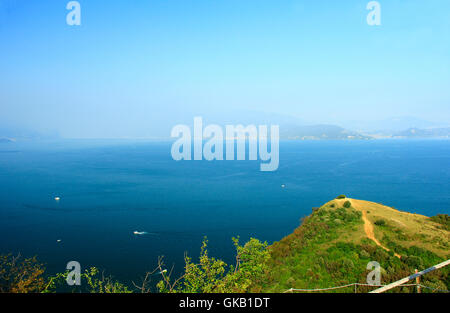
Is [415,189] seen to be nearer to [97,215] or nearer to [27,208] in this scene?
[97,215]

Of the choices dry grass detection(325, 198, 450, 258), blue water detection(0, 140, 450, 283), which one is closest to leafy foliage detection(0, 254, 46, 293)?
blue water detection(0, 140, 450, 283)

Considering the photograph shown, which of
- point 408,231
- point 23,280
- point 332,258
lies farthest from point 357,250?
point 23,280

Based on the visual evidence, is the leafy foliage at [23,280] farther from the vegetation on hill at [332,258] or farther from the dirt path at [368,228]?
the dirt path at [368,228]

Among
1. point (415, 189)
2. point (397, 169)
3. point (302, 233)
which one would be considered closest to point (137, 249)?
point (302, 233)

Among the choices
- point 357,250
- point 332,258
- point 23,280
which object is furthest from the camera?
point 357,250

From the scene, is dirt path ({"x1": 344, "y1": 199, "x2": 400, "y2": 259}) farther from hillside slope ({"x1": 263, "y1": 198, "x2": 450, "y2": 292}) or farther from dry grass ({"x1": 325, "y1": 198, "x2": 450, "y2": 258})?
dry grass ({"x1": 325, "y1": 198, "x2": 450, "y2": 258})

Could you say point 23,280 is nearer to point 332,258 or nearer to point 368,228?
point 332,258
